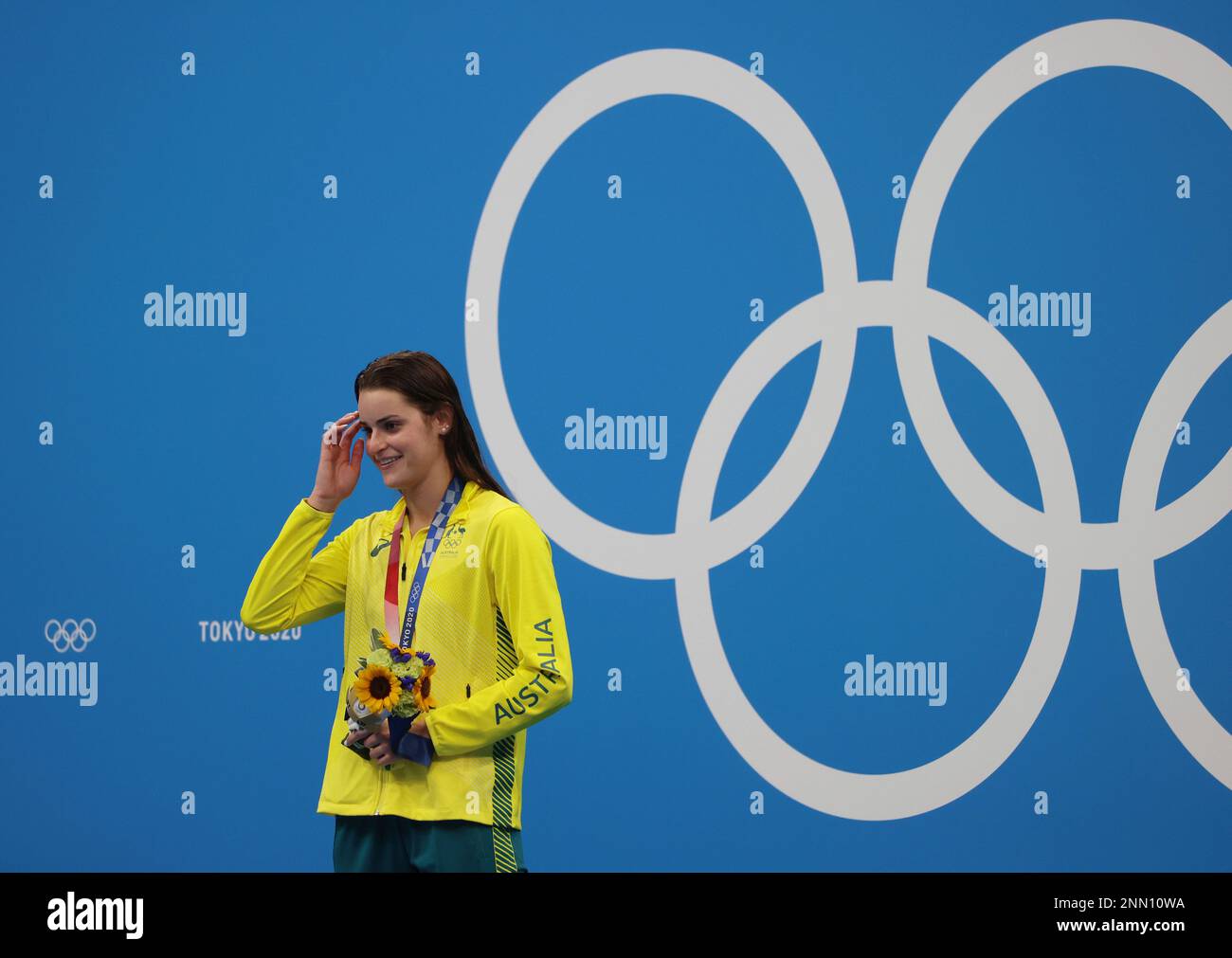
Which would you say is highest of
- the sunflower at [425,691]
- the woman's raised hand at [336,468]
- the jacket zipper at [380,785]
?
the woman's raised hand at [336,468]

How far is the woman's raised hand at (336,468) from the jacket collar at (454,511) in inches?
5.3

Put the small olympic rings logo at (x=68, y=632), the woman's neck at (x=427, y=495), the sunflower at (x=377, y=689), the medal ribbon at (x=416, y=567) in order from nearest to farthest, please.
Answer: the sunflower at (x=377, y=689), the medal ribbon at (x=416, y=567), the woman's neck at (x=427, y=495), the small olympic rings logo at (x=68, y=632)

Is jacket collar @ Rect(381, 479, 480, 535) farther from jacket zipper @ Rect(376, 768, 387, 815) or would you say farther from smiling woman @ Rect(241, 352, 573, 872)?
jacket zipper @ Rect(376, 768, 387, 815)

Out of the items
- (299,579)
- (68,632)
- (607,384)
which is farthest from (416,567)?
(68,632)

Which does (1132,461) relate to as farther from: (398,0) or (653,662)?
(398,0)

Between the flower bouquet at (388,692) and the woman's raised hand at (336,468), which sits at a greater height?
the woman's raised hand at (336,468)

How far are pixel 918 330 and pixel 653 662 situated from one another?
162cm

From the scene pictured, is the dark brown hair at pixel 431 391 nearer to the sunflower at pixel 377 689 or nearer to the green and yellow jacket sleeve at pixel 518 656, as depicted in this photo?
the green and yellow jacket sleeve at pixel 518 656

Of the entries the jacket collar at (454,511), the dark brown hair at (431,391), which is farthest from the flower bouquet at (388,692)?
the dark brown hair at (431,391)

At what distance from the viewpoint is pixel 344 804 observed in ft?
10.3

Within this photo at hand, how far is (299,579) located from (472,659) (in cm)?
59

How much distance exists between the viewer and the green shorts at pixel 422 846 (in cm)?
306

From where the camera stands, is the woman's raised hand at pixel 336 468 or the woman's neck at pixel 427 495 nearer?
the woman's neck at pixel 427 495

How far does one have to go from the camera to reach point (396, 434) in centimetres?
324
